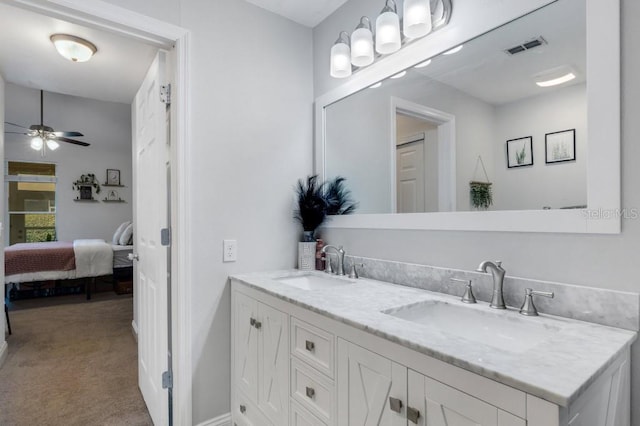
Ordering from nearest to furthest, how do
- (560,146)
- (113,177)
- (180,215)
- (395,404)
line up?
(395,404)
(560,146)
(180,215)
(113,177)

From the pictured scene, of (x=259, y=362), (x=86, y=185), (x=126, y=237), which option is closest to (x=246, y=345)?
(x=259, y=362)

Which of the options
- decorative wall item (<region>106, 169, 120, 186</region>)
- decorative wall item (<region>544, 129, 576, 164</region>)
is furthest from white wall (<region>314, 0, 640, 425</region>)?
decorative wall item (<region>106, 169, 120, 186</region>)

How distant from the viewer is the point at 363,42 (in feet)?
5.88

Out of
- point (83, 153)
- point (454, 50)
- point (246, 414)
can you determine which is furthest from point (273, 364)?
point (83, 153)

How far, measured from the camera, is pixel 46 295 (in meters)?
5.01

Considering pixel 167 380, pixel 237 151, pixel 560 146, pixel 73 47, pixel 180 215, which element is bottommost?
pixel 167 380

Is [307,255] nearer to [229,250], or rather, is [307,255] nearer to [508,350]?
[229,250]

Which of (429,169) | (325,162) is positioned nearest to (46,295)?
(325,162)

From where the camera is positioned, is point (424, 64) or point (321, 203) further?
point (321, 203)

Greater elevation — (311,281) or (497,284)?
(497,284)

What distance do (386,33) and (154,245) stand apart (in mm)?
1686

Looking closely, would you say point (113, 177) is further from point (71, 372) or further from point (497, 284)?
point (497, 284)

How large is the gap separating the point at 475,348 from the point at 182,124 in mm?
1634

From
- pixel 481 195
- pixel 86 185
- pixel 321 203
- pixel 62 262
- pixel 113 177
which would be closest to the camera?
pixel 481 195
